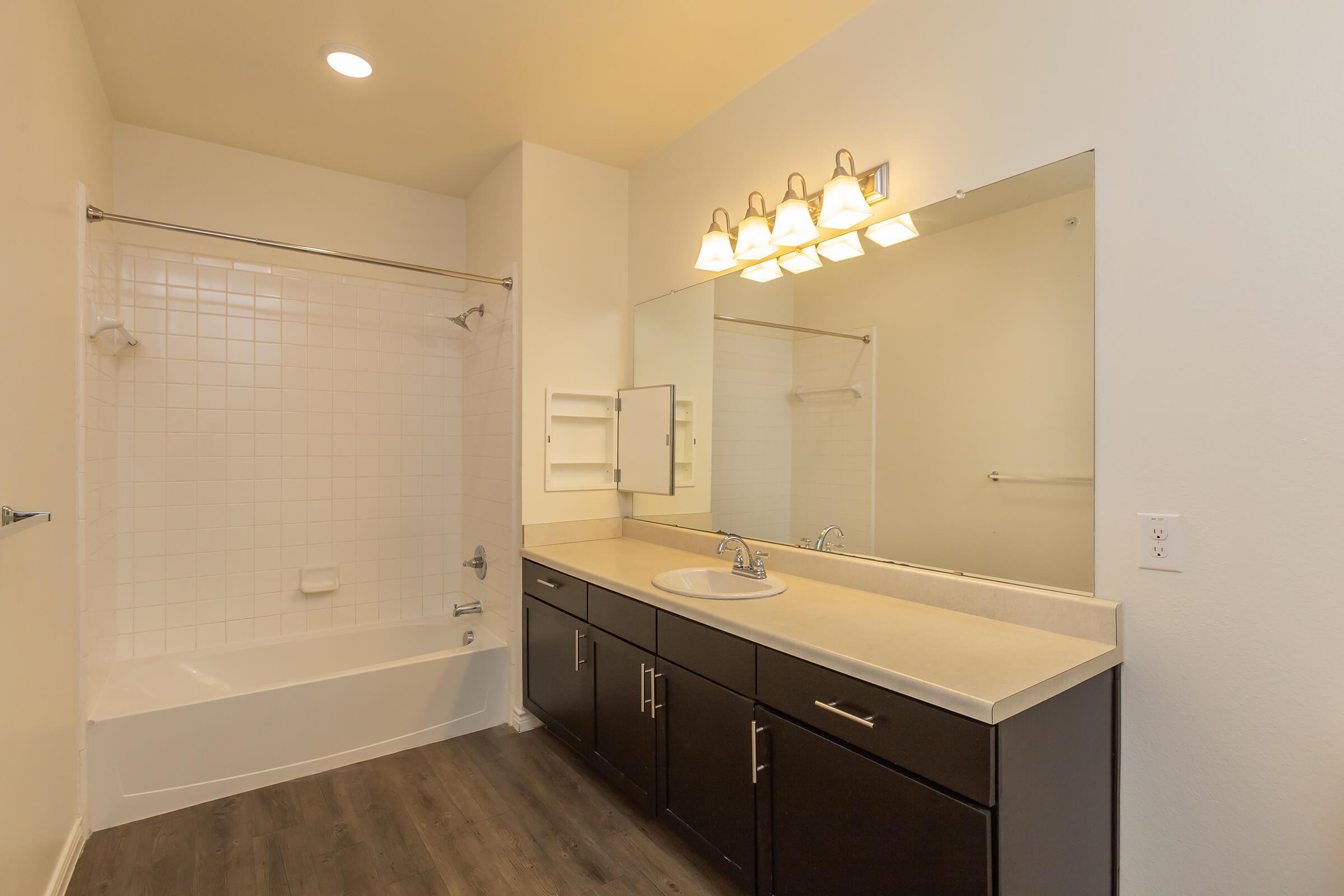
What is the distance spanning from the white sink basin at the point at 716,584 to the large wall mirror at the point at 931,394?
223 mm

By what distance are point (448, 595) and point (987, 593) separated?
2.85m

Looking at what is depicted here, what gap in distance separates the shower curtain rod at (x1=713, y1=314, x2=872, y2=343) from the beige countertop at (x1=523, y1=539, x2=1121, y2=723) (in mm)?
792

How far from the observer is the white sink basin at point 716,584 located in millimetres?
1948

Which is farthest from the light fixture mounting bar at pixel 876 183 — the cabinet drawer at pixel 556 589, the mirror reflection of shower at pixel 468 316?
the mirror reflection of shower at pixel 468 316

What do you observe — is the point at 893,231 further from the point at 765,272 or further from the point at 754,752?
the point at 754,752

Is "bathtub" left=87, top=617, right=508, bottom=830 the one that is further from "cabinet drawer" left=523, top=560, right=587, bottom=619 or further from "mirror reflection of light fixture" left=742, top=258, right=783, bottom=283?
"mirror reflection of light fixture" left=742, top=258, right=783, bottom=283

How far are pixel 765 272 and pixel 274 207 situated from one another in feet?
7.92

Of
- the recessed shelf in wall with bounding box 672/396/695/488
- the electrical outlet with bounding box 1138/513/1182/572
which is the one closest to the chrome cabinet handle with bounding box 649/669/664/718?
the recessed shelf in wall with bounding box 672/396/695/488

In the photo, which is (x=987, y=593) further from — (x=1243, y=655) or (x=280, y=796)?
(x=280, y=796)

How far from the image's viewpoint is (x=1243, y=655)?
4.19 feet

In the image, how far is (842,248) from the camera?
2072 millimetres

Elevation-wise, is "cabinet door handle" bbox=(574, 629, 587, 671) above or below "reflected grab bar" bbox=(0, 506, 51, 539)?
below

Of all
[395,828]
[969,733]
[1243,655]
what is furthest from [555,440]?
[1243,655]

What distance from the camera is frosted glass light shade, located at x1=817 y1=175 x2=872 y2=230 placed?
6.22ft
